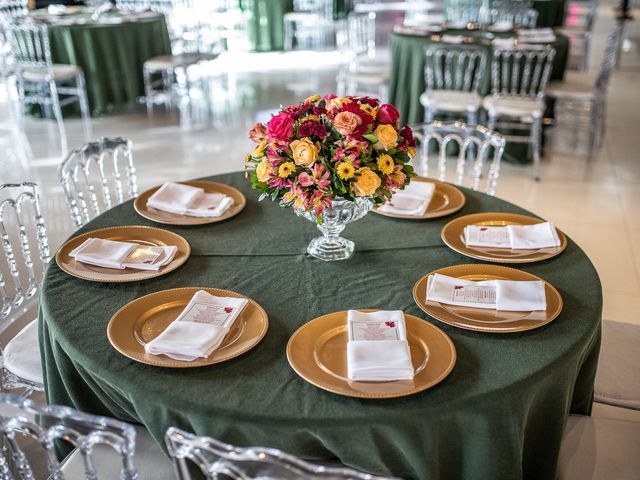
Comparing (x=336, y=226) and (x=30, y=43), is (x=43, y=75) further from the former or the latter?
(x=336, y=226)

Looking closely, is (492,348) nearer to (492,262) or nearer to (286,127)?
(492,262)

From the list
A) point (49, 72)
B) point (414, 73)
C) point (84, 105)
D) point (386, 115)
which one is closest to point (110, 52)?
point (84, 105)

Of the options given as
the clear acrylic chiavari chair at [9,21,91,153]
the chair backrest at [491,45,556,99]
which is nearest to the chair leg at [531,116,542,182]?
the chair backrest at [491,45,556,99]

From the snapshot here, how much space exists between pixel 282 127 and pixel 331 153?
139 mm

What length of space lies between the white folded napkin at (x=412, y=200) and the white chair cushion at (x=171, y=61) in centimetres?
410

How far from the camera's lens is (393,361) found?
1.39 metres

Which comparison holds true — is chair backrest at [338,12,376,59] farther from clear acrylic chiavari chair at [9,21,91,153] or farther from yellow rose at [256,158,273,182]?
yellow rose at [256,158,273,182]

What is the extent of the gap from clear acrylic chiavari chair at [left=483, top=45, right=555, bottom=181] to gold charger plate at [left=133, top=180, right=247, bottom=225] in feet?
8.97

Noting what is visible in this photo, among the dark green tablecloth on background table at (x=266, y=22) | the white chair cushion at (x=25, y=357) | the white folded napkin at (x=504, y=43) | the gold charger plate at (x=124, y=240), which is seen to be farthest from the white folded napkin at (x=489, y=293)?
the dark green tablecloth on background table at (x=266, y=22)

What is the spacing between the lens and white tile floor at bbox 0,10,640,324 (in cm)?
363

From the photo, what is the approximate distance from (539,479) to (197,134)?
4579mm

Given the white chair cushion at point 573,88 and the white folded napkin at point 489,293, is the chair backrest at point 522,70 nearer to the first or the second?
the white chair cushion at point 573,88

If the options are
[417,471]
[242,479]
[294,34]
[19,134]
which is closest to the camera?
[242,479]

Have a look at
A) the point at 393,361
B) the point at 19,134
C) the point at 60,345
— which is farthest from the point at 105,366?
the point at 19,134
